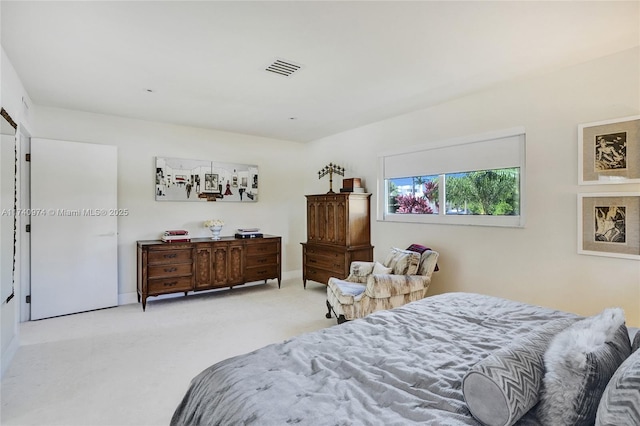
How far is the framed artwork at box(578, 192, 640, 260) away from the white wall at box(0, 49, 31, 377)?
15.5 ft

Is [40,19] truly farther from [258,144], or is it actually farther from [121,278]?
[258,144]

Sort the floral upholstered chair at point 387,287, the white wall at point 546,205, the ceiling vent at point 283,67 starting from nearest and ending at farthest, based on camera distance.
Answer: the white wall at point 546,205 → the ceiling vent at point 283,67 → the floral upholstered chair at point 387,287

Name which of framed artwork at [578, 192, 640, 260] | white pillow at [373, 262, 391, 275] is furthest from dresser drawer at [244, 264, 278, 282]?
framed artwork at [578, 192, 640, 260]

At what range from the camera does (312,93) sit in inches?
137

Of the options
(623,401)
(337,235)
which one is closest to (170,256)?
(337,235)

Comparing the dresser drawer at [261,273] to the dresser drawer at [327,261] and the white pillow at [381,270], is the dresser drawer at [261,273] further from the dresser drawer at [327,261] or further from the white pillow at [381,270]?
the white pillow at [381,270]

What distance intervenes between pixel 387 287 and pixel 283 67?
2251mm

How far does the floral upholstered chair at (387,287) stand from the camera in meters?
3.14

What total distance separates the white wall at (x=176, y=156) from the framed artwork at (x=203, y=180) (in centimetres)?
9

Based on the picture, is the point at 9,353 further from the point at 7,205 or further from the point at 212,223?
the point at 212,223

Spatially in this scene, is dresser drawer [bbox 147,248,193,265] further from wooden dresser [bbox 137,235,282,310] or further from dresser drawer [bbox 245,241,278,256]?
dresser drawer [bbox 245,241,278,256]

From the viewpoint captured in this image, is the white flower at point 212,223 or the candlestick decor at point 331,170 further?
the candlestick decor at point 331,170

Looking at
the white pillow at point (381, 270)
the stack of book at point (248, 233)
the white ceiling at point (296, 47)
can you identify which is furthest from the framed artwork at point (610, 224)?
the stack of book at point (248, 233)

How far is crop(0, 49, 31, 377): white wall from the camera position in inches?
99.1
